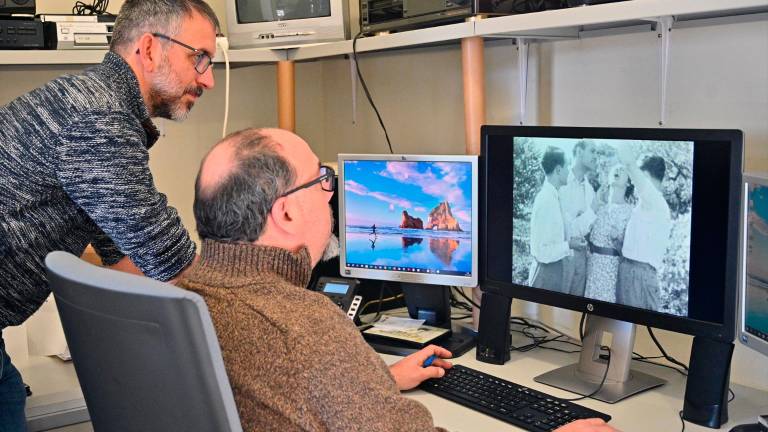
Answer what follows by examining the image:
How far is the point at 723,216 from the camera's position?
5.11 feet

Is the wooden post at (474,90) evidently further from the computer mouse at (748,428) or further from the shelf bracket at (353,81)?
the shelf bracket at (353,81)

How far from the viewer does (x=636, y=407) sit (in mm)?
1706

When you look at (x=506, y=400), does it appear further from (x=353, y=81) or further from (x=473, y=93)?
(x=353, y=81)

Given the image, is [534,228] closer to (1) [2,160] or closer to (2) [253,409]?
(2) [253,409]

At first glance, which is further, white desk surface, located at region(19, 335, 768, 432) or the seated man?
white desk surface, located at region(19, 335, 768, 432)

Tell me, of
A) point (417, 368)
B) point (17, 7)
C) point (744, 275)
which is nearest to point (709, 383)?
point (744, 275)

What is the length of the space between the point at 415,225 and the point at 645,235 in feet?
2.07

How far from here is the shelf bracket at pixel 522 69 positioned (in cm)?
229

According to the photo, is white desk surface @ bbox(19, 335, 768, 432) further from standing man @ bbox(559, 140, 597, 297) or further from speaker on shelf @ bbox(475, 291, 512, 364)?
standing man @ bbox(559, 140, 597, 297)

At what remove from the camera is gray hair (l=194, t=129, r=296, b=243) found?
132cm

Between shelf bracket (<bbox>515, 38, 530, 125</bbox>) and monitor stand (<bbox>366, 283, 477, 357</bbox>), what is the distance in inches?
21.2

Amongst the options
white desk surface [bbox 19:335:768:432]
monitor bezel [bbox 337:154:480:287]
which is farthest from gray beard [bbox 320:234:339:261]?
white desk surface [bbox 19:335:768:432]

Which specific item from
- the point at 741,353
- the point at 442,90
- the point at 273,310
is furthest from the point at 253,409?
the point at 442,90

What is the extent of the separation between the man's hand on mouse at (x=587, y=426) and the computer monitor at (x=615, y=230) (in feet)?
0.90
